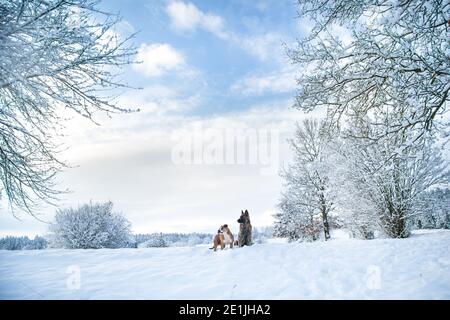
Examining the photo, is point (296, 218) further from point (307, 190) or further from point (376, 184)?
point (376, 184)

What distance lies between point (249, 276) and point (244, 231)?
457 centimetres

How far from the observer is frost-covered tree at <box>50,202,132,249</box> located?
20875 millimetres

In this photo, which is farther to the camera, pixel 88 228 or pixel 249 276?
pixel 88 228

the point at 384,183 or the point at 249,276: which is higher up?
the point at 384,183

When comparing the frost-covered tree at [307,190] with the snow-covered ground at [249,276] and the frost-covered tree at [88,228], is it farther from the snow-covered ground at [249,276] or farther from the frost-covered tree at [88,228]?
the frost-covered tree at [88,228]

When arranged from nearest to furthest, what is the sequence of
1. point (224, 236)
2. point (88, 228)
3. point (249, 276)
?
point (249, 276) < point (224, 236) < point (88, 228)

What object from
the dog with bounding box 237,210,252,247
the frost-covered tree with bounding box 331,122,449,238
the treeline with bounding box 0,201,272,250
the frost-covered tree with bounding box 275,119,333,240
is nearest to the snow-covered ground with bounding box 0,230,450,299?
the dog with bounding box 237,210,252,247

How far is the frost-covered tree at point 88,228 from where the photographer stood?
20875mm

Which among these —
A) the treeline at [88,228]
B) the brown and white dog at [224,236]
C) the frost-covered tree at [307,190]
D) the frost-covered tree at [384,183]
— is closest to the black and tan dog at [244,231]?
the brown and white dog at [224,236]

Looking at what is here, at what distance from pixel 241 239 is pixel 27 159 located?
20.3ft

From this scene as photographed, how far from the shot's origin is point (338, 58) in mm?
5000

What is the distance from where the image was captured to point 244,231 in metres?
8.51

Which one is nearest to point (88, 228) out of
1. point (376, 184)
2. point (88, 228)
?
point (88, 228)
